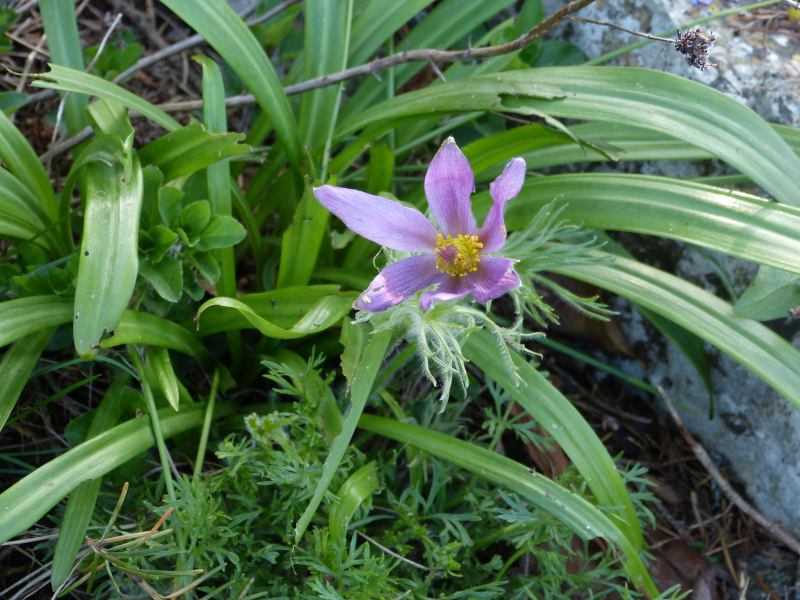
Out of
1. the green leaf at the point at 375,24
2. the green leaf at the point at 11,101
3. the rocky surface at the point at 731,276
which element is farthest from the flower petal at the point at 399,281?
the green leaf at the point at 11,101

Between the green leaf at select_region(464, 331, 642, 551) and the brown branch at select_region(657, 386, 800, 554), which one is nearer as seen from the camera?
the green leaf at select_region(464, 331, 642, 551)

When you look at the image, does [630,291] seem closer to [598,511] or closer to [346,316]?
[598,511]

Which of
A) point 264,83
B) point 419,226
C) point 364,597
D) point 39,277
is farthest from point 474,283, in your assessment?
point 39,277

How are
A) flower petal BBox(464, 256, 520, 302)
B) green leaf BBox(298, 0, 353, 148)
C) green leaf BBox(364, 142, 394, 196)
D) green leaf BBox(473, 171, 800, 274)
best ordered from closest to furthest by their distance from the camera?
flower petal BBox(464, 256, 520, 302), green leaf BBox(473, 171, 800, 274), green leaf BBox(364, 142, 394, 196), green leaf BBox(298, 0, 353, 148)

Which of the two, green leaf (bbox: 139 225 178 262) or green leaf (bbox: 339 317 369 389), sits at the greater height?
green leaf (bbox: 139 225 178 262)

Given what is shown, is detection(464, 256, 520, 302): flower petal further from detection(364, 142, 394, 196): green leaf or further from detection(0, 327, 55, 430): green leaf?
detection(0, 327, 55, 430): green leaf

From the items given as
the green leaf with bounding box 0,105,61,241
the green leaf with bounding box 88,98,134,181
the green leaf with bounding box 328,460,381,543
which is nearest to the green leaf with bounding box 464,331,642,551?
the green leaf with bounding box 328,460,381,543
